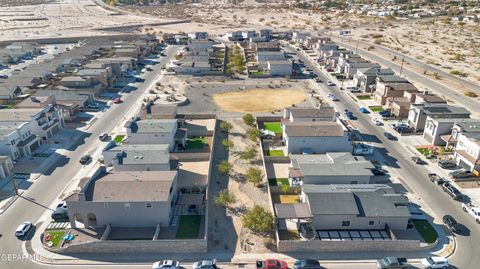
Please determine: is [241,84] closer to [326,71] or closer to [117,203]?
[326,71]

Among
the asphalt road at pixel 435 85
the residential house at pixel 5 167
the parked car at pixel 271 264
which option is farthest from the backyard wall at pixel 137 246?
the asphalt road at pixel 435 85

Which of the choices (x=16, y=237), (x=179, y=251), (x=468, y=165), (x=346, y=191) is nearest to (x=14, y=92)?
(x=16, y=237)

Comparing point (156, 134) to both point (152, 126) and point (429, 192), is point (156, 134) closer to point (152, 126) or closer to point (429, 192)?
point (152, 126)

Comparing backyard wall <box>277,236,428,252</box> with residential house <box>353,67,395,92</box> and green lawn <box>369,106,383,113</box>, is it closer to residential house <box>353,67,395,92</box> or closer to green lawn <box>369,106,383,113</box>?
green lawn <box>369,106,383,113</box>

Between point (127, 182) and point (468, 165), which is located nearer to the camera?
point (127, 182)

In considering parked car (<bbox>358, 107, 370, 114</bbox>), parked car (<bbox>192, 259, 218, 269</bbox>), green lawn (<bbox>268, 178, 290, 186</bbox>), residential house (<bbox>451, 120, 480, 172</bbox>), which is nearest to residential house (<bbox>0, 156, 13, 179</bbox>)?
parked car (<bbox>192, 259, 218, 269</bbox>)

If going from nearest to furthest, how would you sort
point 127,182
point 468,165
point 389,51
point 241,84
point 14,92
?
point 127,182 → point 468,165 → point 14,92 → point 241,84 → point 389,51

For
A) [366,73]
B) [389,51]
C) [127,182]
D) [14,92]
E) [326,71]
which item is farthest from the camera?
[389,51]

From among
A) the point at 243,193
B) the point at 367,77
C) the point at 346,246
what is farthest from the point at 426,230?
the point at 367,77
